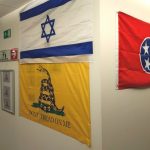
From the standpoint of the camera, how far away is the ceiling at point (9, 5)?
290 cm

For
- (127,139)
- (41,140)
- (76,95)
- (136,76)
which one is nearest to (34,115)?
(41,140)

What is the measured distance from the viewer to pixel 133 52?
2.26 metres

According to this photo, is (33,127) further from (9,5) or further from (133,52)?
(9,5)

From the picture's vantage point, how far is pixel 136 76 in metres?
2.29

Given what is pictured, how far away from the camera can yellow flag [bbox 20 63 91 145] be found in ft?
6.99

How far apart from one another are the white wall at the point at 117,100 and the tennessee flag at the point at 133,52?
82 millimetres

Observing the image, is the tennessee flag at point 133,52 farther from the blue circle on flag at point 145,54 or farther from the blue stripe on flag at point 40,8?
the blue stripe on flag at point 40,8

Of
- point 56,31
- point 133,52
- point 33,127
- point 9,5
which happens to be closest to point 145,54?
point 133,52

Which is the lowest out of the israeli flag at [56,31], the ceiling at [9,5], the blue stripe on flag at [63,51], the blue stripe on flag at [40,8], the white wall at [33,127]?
the white wall at [33,127]

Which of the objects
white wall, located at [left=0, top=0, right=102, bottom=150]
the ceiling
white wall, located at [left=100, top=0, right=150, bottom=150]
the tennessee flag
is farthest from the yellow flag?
the ceiling

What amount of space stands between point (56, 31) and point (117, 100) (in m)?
1.05

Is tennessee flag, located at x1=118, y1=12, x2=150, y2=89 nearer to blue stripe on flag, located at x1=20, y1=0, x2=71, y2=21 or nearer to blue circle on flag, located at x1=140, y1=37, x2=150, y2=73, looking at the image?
blue circle on flag, located at x1=140, y1=37, x2=150, y2=73

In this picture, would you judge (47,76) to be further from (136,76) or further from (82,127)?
(136,76)

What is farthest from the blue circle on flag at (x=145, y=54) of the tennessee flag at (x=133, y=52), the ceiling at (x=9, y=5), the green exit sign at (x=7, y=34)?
the green exit sign at (x=7, y=34)
